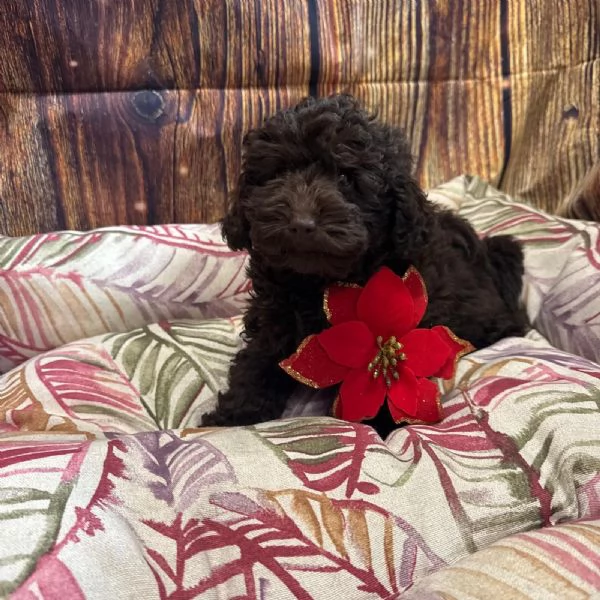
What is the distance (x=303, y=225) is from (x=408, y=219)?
291 millimetres

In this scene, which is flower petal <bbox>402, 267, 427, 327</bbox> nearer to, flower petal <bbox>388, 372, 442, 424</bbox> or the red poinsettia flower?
the red poinsettia flower

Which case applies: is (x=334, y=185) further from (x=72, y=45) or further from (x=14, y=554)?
(x=72, y=45)

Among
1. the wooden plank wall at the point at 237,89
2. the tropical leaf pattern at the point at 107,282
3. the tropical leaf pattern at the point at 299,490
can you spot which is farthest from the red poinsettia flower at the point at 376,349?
the wooden plank wall at the point at 237,89

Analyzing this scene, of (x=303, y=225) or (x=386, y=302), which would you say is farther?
(x=386, y=302)

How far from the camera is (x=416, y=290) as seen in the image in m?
1.50

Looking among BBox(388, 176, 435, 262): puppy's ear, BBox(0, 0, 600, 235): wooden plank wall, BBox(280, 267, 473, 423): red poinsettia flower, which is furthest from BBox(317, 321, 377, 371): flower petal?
BBox(0, 0, 600, 235): wooden plank wall

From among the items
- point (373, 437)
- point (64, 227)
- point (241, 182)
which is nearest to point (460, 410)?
point (373, 437)

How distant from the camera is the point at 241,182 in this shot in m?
1.54

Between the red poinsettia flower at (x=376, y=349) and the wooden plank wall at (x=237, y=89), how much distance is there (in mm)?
1002

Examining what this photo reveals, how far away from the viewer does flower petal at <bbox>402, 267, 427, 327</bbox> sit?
149cm

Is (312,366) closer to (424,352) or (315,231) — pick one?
(424,352)

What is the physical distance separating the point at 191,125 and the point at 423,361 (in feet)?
4.19

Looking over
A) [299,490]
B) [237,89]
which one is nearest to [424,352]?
[299,490]

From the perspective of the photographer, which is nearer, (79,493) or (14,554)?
(14,554)
